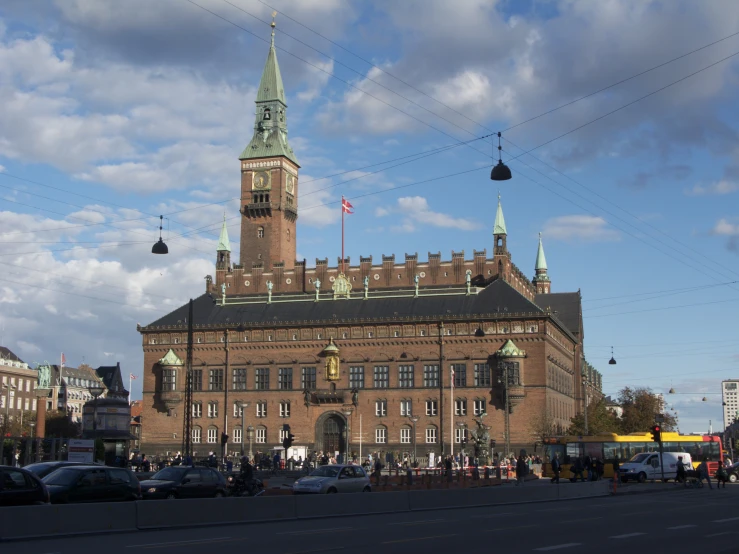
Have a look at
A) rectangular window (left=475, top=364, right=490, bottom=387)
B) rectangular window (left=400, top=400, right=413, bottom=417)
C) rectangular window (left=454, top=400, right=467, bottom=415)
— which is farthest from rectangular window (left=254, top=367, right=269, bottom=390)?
rectangular window (left=475, top=364, right=490, bottom=387)

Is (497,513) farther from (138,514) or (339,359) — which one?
(339,359)

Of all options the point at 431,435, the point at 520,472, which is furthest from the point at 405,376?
the point at 520,472

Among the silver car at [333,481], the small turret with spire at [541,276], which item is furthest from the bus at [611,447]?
the small turret with spire at [541,276]

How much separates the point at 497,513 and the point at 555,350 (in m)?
64.3

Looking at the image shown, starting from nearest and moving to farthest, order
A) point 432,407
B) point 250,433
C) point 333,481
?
A: point 333,481 < point 432,407 < point 250,433

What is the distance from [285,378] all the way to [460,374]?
18.3 m

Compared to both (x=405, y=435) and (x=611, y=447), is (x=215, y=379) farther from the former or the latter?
(x=611, y=447)

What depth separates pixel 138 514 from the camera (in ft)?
74.4

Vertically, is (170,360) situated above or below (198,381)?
above

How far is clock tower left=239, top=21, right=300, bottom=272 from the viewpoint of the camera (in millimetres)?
103938

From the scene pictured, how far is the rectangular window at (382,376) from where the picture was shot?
298 feet

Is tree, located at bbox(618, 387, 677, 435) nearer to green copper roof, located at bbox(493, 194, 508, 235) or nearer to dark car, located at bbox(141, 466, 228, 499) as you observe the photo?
green copper roof, located at bbox(493, 194, 508, 235)

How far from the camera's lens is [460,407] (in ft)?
287

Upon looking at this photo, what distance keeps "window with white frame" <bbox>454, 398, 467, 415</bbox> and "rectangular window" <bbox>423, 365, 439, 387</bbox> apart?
2.81 meters
